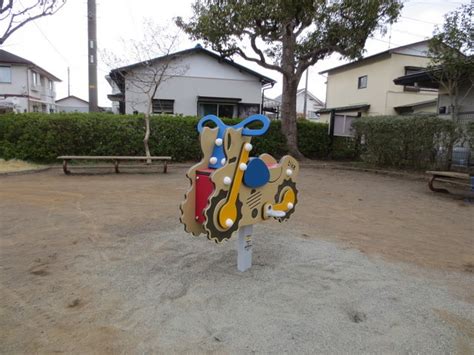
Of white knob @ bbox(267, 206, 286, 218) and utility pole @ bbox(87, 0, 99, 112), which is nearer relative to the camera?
white knob @ bbox(267, 206, 286, 218)

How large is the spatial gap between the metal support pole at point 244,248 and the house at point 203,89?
49.7 ft

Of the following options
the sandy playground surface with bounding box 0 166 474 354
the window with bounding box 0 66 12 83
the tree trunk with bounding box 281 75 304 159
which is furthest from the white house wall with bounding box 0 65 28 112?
the sandy playground surface with bounding box 0 166 474 354

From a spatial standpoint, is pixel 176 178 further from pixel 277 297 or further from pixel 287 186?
pixel 277 297

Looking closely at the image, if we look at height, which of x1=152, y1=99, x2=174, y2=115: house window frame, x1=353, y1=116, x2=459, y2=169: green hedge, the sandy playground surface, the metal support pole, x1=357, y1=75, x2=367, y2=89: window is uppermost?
x1=357, y1=75, x2=367, y2=89: window

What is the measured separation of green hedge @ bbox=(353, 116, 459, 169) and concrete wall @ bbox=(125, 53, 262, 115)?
8.03 metres

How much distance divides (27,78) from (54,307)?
1330 inches

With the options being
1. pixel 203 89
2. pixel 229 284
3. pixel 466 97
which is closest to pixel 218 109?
pixel 203 89

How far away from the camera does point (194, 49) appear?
18.3 metres

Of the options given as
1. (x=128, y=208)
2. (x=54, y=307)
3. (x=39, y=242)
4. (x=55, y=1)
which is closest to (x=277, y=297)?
(x=54, y=307)

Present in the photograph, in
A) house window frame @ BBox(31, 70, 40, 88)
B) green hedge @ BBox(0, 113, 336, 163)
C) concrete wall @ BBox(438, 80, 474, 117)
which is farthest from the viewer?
house window frame @ BBox(31, 70, 40, 88)

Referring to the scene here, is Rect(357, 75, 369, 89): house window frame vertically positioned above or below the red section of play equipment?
above

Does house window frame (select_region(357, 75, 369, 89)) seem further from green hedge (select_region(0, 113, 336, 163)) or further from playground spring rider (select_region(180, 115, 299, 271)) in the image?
playground spring rider (select_region(180, 115, 299, 271))

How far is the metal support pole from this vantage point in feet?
11.6

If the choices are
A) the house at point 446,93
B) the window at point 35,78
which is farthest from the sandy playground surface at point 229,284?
the window at point 35,78
